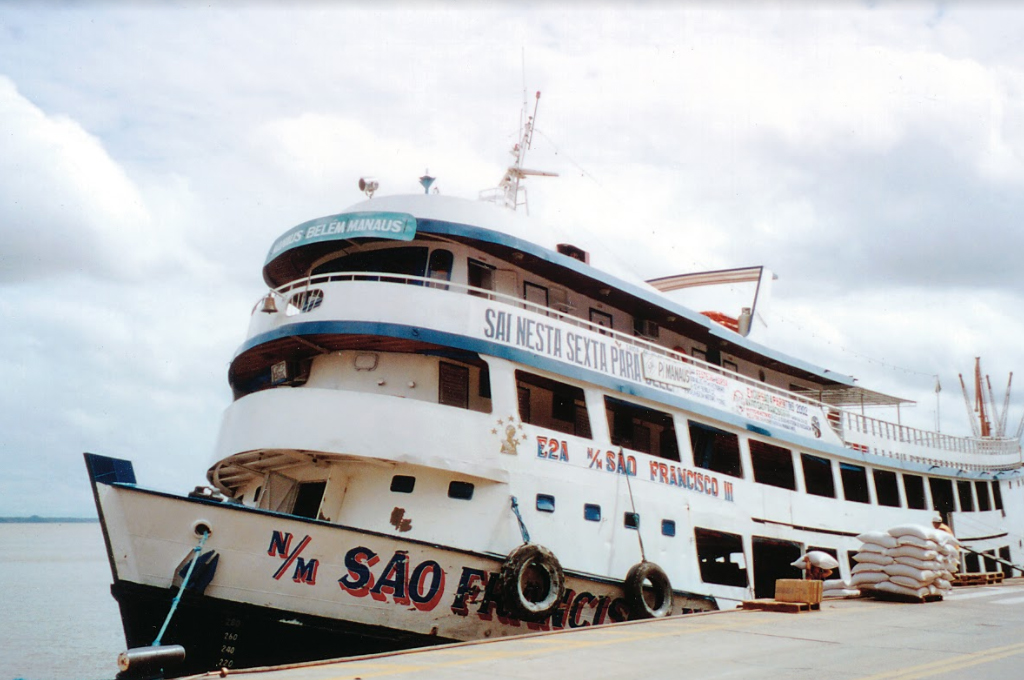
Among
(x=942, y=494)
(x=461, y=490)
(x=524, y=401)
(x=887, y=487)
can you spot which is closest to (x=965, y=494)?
(x=942, y=494)

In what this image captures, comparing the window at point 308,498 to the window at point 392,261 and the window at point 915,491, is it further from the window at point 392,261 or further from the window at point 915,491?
the window at point 915,491

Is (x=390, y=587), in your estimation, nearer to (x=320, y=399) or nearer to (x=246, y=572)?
(x=246, y=572)

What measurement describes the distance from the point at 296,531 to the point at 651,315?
10130mm

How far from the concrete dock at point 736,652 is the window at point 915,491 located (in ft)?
38.3

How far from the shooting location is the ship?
9227 millimetres

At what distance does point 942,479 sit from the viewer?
79.4 ft

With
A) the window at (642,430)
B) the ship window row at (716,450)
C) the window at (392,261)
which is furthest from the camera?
the window at (642,430)

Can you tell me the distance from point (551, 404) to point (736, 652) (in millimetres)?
7231

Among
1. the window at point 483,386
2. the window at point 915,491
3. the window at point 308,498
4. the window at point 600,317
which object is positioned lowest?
the window at point 308,498

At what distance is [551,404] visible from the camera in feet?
49.8

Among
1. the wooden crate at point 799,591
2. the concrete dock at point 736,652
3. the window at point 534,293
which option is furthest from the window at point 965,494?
the window at point 534,293

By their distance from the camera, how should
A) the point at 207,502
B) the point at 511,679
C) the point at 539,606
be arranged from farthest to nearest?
1. the point at 539,606
2. the point at 207,502
3. the point at 511,679

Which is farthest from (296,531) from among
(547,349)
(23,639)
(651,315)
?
(23,639)

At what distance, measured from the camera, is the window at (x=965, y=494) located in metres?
25.1
